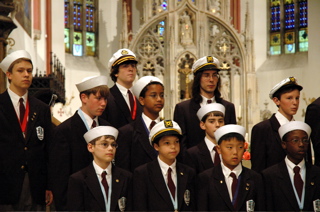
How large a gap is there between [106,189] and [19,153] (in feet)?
2.28

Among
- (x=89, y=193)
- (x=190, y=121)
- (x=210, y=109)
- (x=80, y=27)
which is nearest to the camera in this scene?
(x=89, y=193)

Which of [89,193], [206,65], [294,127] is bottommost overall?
[89,193]

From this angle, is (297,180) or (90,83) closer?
(297,180)

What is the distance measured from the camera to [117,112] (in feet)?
18.1

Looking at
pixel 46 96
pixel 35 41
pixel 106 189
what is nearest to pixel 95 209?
pixel 106 189

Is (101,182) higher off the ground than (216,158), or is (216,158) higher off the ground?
(216,158)

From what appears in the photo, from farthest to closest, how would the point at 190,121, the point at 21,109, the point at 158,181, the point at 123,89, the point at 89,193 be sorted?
1. the point at 123,89
2. the point at 190,121
3. the point at 21,109
4. the point at 158,181
5. the point at 89,193

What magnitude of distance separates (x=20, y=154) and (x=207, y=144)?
1.39 m

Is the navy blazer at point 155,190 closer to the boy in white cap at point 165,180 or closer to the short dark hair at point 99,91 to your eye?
the boy in white cap at point 165,180

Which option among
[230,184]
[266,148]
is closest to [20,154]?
[230,184]

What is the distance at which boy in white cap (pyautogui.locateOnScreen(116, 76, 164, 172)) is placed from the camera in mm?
5082

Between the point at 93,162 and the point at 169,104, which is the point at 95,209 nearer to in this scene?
the point at 93,162

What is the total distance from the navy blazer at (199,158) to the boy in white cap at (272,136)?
365 millimetres

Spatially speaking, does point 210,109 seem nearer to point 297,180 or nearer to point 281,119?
point 281,119
